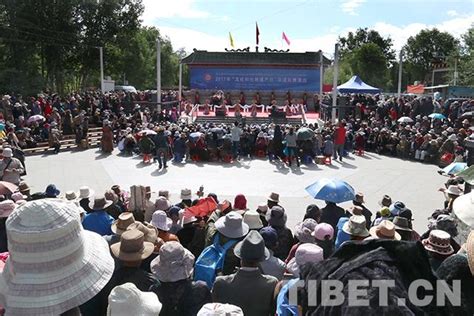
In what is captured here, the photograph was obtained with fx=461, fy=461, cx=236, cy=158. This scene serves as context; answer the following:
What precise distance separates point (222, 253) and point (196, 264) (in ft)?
0.98

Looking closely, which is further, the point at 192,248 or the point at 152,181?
the point at 152,181

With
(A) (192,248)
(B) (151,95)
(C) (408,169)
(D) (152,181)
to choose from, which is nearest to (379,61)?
(B) (151,95)

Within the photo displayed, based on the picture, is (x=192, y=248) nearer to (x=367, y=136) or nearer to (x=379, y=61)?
(x=367, y=136)

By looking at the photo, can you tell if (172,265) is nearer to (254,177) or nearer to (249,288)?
(249,288)

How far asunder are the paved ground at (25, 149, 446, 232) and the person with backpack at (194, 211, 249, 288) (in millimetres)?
5253

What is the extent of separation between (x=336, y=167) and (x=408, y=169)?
8.28ft

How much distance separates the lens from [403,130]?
63.5 ft

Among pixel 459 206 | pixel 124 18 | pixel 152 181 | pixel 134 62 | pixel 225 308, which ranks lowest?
pixel 152 181

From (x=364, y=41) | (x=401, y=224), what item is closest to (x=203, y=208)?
(x=401, y=224)

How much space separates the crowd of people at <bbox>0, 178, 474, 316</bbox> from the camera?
180 cm

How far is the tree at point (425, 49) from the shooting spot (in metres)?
86.3

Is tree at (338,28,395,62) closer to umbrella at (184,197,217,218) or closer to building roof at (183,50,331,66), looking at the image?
building roof at (183,50,331,66)

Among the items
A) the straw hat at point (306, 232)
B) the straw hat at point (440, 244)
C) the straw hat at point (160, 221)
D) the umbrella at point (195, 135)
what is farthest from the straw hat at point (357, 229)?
the umbrella at point (195, 135)

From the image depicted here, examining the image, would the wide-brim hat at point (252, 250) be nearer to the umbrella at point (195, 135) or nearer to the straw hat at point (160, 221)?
the straw hat at point (160, 221)
